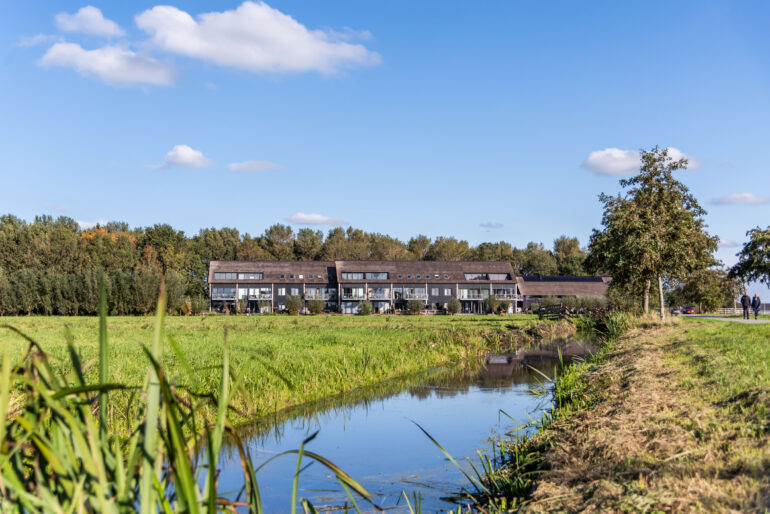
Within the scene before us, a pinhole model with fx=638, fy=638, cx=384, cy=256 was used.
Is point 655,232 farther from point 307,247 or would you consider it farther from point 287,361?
point 307,247

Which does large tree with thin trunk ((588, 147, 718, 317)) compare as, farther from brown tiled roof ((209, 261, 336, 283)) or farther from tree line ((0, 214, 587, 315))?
brown tiled roof ((209, 261, 336, 283))

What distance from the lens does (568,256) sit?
4072 inches

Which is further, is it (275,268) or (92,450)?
(275,268)

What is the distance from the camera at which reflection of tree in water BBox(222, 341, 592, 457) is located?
10789mm

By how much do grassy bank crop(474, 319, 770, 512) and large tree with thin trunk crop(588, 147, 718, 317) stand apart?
16059mm

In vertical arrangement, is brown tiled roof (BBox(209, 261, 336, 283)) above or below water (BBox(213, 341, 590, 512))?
above

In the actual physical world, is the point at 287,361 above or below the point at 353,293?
below

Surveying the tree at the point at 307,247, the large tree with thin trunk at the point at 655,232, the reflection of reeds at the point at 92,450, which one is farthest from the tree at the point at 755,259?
the tree at the point at 307,247

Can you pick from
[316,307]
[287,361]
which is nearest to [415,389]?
[287,361]

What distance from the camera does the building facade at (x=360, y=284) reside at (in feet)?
248

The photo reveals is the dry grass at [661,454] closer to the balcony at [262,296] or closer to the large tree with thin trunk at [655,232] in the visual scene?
the large tree with thin trunk at [655,232]

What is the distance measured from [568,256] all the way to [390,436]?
97710 millimetres

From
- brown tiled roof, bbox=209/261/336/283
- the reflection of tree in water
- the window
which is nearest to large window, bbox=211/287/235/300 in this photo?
brown tiled roof, bbox=209/261/336/283

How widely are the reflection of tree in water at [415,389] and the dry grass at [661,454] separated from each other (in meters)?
2.57
